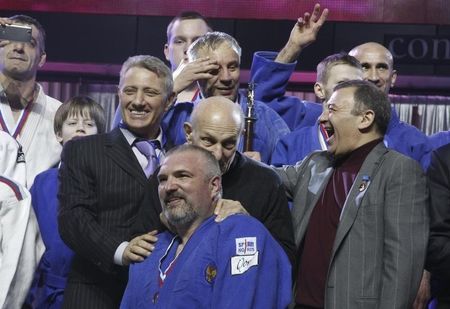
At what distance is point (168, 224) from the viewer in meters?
4.93

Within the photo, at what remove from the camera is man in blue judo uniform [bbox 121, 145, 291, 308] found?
4.64 metres

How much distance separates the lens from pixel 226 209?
4.81 meters

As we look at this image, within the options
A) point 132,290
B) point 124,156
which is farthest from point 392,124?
point 132,290

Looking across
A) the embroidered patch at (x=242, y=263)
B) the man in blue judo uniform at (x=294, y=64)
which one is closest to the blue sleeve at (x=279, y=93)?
the man in blue judo uniform at (x=294, y=64)

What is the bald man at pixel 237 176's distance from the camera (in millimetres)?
5070

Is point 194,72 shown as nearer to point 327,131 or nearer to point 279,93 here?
point 327,131

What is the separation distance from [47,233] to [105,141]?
1.99 feet

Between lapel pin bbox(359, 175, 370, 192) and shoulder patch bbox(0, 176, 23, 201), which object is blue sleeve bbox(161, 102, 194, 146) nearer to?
shoulder patch bbox(0, 176, 23, 201)

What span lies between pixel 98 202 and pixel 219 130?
636mm

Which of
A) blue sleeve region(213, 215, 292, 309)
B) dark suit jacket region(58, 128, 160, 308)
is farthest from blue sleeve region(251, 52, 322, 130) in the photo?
blue sleeve region(213, 215, 292, 309)

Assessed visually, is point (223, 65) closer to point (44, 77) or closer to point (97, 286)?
point (97, 286)

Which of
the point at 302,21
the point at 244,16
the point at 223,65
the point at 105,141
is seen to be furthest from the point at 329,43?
the point at 105,141

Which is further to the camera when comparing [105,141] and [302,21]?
[302,21]

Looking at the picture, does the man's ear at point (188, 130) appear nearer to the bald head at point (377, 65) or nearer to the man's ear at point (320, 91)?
the man's ear at point (320, 91)
